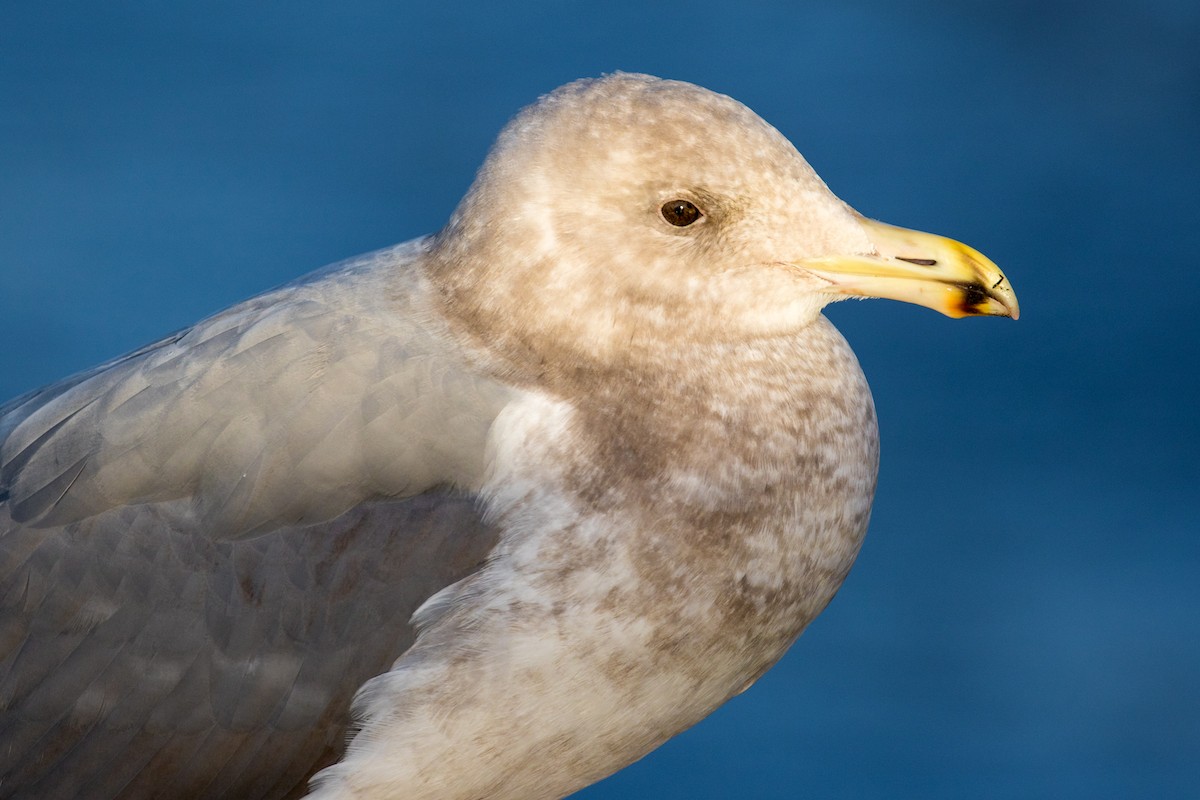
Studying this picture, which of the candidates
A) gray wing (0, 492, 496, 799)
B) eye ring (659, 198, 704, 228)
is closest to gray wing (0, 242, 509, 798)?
gray wing (0, 492, 496, 799)

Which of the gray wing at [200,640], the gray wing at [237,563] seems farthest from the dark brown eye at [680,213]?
the gray wing at [200,640]

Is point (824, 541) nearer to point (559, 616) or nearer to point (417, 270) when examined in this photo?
point (559, 616)

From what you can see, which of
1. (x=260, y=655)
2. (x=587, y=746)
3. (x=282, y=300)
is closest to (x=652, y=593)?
(x=587, y=746)

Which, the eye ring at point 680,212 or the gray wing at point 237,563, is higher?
the eye ring at point 680,212

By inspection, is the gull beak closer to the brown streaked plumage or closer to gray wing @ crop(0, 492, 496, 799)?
the brown streaked plumage

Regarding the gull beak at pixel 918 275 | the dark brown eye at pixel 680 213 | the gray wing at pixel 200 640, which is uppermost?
the dark brown eye at pixel 680 213

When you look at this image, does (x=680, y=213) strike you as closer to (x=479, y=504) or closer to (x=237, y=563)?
(x=479, y=504)

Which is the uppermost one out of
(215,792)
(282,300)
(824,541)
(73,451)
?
(282,300)

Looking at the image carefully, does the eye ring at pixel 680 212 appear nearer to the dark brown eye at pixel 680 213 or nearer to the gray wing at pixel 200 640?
the dark brown eye at pixel 680 213
